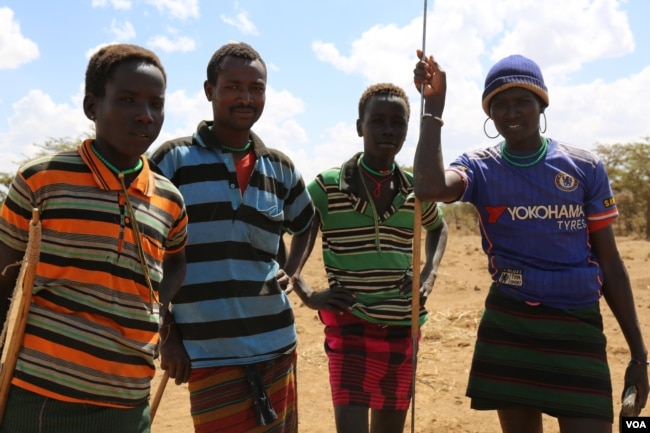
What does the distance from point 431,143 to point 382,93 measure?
93 cm

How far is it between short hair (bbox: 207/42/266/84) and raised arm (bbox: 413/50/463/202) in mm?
669

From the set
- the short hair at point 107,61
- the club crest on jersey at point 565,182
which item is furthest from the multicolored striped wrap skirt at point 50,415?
the club crest on jersey at point 565,182

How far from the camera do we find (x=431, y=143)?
2551mm

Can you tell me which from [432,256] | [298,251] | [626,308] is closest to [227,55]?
[298,251]

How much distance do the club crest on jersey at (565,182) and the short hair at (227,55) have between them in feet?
4.13

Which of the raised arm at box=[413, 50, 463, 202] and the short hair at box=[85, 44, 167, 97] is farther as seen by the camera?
the raised arm at box=[413, 50, 463, 202]

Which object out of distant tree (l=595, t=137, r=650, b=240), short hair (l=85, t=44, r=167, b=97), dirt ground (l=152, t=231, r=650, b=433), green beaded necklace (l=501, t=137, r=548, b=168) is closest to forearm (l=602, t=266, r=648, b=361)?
green beaded necklace (l=501, t=137, r=548, b=168)

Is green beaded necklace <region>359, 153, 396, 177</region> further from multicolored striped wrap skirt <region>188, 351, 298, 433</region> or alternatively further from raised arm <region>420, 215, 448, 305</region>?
multicolored striped wrap skirt <region>188, 351, 298, 433</region>

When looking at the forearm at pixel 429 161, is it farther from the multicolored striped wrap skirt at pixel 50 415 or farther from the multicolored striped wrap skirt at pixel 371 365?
the multicolored striped wrap skirt at pixel 50 415

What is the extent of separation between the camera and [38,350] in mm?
1955

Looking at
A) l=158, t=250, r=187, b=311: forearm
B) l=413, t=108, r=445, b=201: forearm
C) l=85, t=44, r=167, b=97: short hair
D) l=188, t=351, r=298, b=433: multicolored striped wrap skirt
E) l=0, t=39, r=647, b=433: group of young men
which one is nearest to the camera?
l=0, t=39, r=647, b=433: group of young men

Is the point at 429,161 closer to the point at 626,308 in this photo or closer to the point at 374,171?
the point at 374,171

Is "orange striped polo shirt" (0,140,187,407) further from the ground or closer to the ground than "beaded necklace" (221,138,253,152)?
closer to the ground

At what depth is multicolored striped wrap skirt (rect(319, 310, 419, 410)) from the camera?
10.9 feet
